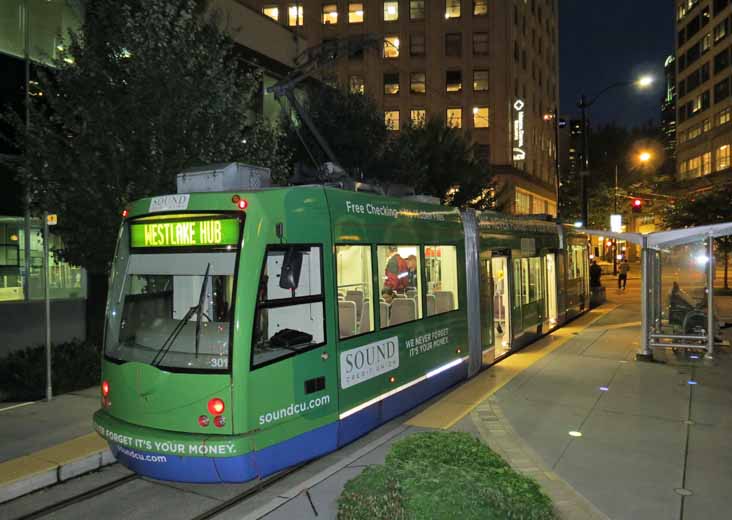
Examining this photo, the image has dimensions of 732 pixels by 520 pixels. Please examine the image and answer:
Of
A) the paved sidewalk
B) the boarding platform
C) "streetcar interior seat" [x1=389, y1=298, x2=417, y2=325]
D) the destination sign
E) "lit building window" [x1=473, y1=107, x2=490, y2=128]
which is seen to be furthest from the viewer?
"lit building window" [x1=473, y1=107, x2=490, y2=128]

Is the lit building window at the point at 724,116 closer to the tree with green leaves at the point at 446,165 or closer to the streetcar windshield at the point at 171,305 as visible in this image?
the tree with green leaves at the point at 446,165

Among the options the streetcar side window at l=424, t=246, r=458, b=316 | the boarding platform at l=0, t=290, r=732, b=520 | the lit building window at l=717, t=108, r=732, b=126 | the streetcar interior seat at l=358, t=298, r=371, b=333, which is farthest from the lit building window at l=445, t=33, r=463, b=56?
the streetcar interior seat at l=358, t=298, r=371, b=333

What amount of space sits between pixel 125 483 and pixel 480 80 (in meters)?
45.3

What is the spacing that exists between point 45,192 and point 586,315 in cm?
1632

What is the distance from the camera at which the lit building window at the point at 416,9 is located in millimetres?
47291

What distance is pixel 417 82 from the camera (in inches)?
1871

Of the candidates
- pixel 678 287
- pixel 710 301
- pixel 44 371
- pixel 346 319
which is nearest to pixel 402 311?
pixel 346 319

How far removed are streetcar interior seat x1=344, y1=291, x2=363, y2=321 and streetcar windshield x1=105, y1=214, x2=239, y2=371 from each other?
1.70m

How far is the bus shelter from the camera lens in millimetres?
11609

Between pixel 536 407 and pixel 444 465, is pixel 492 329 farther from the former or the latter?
pixel 444 465

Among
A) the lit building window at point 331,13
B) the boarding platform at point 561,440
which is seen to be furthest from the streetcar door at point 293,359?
the lit building window at point 331,13

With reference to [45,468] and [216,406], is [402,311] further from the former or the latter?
[45,468]

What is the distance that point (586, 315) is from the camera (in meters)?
19.9

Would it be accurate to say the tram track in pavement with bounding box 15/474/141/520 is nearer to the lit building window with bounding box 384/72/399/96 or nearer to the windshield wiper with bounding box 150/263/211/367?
the windshield wiper with bounding box 150/263/211/367
